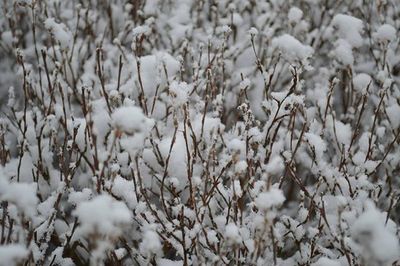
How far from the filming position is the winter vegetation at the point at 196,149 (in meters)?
1.48

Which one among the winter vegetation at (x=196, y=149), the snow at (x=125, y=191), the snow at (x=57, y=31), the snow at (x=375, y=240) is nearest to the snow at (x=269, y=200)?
the winter vegetation at (x=196, y=149)

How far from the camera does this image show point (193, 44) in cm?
340

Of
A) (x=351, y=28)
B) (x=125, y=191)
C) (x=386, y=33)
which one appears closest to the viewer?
(x=125, y=191)

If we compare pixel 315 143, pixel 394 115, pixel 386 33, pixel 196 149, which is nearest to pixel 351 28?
pixel 386 33

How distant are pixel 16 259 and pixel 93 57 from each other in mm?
2516

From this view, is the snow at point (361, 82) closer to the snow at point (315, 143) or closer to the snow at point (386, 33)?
the snow at point (386, 33)

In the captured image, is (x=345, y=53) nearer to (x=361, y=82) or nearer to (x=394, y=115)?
(x=361, y=82)

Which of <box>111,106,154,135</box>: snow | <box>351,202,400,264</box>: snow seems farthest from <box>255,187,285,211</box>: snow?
<box>111,106,154,135</box>: snow

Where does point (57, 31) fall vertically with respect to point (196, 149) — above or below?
above

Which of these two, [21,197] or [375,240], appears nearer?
[375,240]

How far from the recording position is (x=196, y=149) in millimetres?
1980

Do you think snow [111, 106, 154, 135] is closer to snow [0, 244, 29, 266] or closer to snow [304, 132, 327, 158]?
snow [0, 244, 29, 266]

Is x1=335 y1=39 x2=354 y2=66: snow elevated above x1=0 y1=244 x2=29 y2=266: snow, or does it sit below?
above

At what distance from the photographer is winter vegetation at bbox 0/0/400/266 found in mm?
1477
